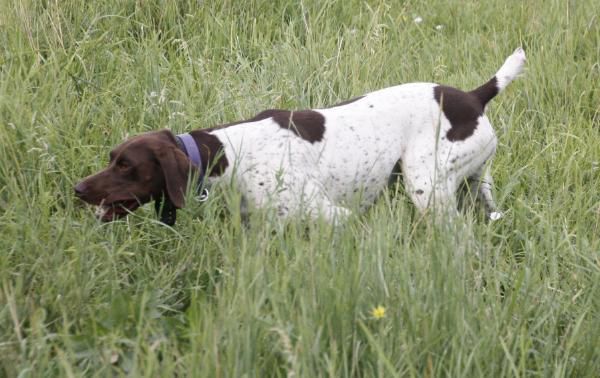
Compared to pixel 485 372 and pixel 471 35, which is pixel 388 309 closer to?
pixel 485 372

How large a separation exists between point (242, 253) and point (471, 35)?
3446 millimetres

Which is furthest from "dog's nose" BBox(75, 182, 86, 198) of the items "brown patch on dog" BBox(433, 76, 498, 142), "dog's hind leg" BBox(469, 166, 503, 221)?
"dog's hind leg" BBox(469, 166, 503, 221)

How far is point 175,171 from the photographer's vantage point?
3510 millimetres

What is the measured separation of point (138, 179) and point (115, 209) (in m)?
0.14

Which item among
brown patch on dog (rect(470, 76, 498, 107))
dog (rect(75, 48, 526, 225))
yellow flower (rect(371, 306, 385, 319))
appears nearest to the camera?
yellow flower (rect(371, 306, 385, 319))

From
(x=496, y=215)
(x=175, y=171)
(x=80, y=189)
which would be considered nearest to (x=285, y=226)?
(x=175, y=171)

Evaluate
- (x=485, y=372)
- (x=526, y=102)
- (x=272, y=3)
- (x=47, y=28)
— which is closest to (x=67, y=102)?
(x=47, y=28)

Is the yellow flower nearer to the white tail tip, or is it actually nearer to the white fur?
the white fur

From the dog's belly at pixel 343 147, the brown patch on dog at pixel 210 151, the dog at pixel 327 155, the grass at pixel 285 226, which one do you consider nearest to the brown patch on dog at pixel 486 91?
the dog at pixel 327 155

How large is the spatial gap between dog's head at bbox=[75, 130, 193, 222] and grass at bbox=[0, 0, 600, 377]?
0.27ft

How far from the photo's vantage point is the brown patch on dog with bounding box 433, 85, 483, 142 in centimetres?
412

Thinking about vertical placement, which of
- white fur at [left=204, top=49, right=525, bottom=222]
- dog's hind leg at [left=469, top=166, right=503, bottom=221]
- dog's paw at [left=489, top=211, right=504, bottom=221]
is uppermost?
white fur at [left=204, top=49, right=525, bottom=222]

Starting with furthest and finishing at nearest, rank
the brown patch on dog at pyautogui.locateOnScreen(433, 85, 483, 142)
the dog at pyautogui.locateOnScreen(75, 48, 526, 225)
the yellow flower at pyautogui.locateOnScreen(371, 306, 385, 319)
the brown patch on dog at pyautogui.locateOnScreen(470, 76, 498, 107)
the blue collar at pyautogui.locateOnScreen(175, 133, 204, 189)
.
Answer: the brown patch on dog at pyautogui.locateOnScreen(470, 76, 498, 107) → the brown patch on dog at pyautogui.locateOnScreen(433, 85, 483, 142) → the blue collar at pyautogui.locateOnScreen(175, 133, 204, 189) → the dog at pyautogui.locateOnScreen(75, 48, 526, 225) → the yellow flower at pyautogui.locateOnScreen(371, 306, 385, 319)

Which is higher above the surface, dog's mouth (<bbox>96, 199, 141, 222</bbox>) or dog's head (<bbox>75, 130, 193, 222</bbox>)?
dog's head (<bbox>75, 130, 193, 222</bbox>)
